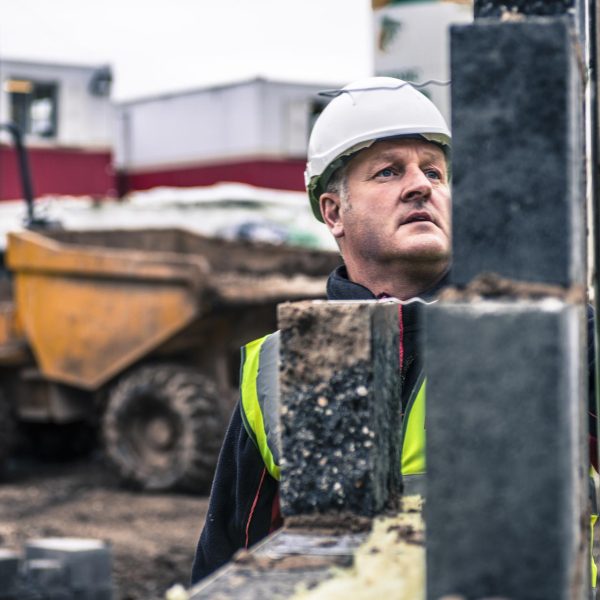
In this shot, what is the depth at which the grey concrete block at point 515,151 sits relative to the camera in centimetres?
148

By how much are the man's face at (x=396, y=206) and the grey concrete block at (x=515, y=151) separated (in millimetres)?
983

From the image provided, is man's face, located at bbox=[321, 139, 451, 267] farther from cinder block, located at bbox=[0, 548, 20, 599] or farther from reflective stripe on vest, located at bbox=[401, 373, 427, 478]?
cinder block, located at bbox=[0, 548, 20, 599]

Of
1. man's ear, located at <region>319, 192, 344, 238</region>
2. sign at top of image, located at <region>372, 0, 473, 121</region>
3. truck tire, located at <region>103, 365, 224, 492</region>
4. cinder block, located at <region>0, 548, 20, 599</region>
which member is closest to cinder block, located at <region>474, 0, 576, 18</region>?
man's ear, located at <region>319, 192, 344, 238</region>

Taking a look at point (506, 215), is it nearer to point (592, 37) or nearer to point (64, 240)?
point (592, 37)

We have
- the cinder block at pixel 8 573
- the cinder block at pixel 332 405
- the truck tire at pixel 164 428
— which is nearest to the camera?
the cinder block at pixel 332 405

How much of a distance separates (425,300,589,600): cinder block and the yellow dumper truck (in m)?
7.55

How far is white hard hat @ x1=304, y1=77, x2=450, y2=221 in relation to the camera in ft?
8.98

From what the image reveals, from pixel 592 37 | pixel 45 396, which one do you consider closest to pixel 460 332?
pixel 592 37

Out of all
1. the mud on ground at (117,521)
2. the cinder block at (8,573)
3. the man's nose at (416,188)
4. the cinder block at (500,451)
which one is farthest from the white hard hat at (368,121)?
the mud on ground at (117,521)

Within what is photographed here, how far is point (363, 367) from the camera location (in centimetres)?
173

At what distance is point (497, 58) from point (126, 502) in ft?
25.9

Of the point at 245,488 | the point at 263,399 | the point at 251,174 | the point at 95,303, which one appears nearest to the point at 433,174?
the point at 263,399

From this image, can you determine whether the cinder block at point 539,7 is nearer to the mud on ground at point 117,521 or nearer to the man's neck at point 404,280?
the man's neck at point 404,280

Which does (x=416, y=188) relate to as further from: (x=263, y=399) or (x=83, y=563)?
(x=83, y=563)
